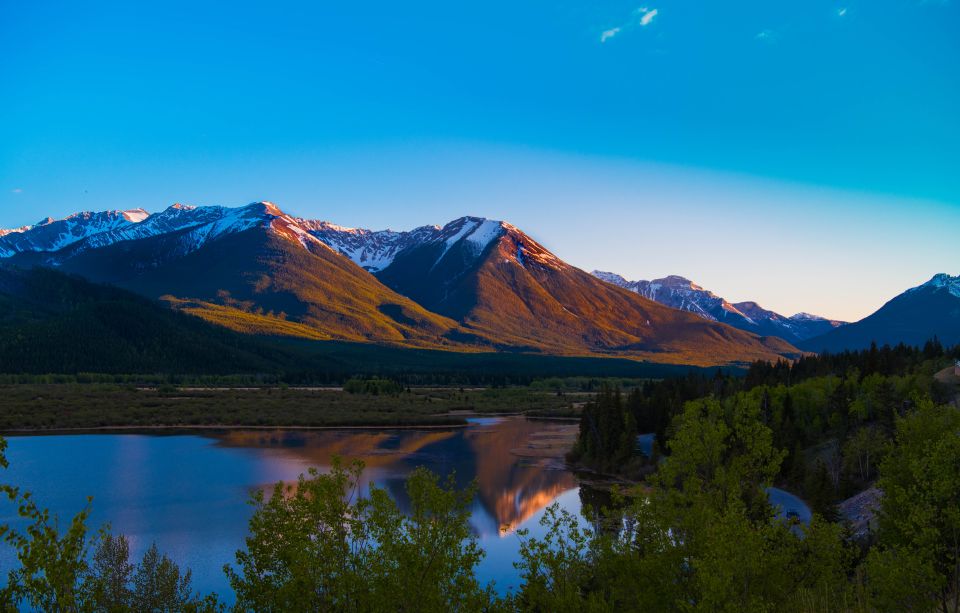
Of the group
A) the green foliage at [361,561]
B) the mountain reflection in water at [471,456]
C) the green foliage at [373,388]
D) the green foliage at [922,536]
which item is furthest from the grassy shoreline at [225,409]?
the green foliage at [361,561]

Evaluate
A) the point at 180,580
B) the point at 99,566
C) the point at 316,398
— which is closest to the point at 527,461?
the point at 180,580

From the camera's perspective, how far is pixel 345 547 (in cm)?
1997

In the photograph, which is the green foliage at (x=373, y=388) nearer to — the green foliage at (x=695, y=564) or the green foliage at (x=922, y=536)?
the green foliage at (x=922, y=536)

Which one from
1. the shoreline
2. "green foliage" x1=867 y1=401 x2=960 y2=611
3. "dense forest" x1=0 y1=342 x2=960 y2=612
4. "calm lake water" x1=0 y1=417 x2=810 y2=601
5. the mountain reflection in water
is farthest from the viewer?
the shoreline

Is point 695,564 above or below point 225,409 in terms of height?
above

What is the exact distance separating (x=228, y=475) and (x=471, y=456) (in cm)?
2766

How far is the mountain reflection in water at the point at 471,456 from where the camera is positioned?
5975 cm

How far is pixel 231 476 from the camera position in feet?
217

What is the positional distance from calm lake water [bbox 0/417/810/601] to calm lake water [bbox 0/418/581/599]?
0.12 meters

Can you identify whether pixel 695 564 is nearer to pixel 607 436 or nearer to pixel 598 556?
pixel 598 556

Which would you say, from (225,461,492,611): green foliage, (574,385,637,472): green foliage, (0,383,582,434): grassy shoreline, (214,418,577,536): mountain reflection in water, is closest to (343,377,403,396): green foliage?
(0,383,582,434): grassy shoreline

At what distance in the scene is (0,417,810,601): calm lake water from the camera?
44.3 metres

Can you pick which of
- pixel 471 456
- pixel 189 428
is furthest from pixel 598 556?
pixel 189 428

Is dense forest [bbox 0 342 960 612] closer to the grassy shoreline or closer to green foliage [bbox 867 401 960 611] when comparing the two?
green foliage [bbox 867 401 960 611]
